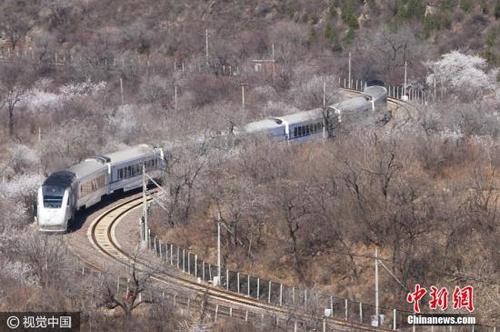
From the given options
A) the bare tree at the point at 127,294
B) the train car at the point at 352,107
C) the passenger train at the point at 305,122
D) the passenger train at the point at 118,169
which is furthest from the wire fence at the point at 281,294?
the train car at the point at 352,107

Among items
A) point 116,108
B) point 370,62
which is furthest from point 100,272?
point 370,62

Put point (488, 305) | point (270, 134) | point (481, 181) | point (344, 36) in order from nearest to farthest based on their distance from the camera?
point (488, 305) → point (481, 181) → point (270, 134) → point (344, 36)

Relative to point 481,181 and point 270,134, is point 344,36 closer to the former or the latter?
point 270,134

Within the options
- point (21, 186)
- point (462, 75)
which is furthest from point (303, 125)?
point (462, 75)

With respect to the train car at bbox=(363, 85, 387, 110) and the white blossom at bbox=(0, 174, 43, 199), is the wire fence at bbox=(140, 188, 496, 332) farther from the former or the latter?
the train car at bbox=(363, 85, 387, 110)

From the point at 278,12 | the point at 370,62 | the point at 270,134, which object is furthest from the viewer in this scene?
the point at 278,12

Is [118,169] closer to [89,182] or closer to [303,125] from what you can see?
[89,182]
